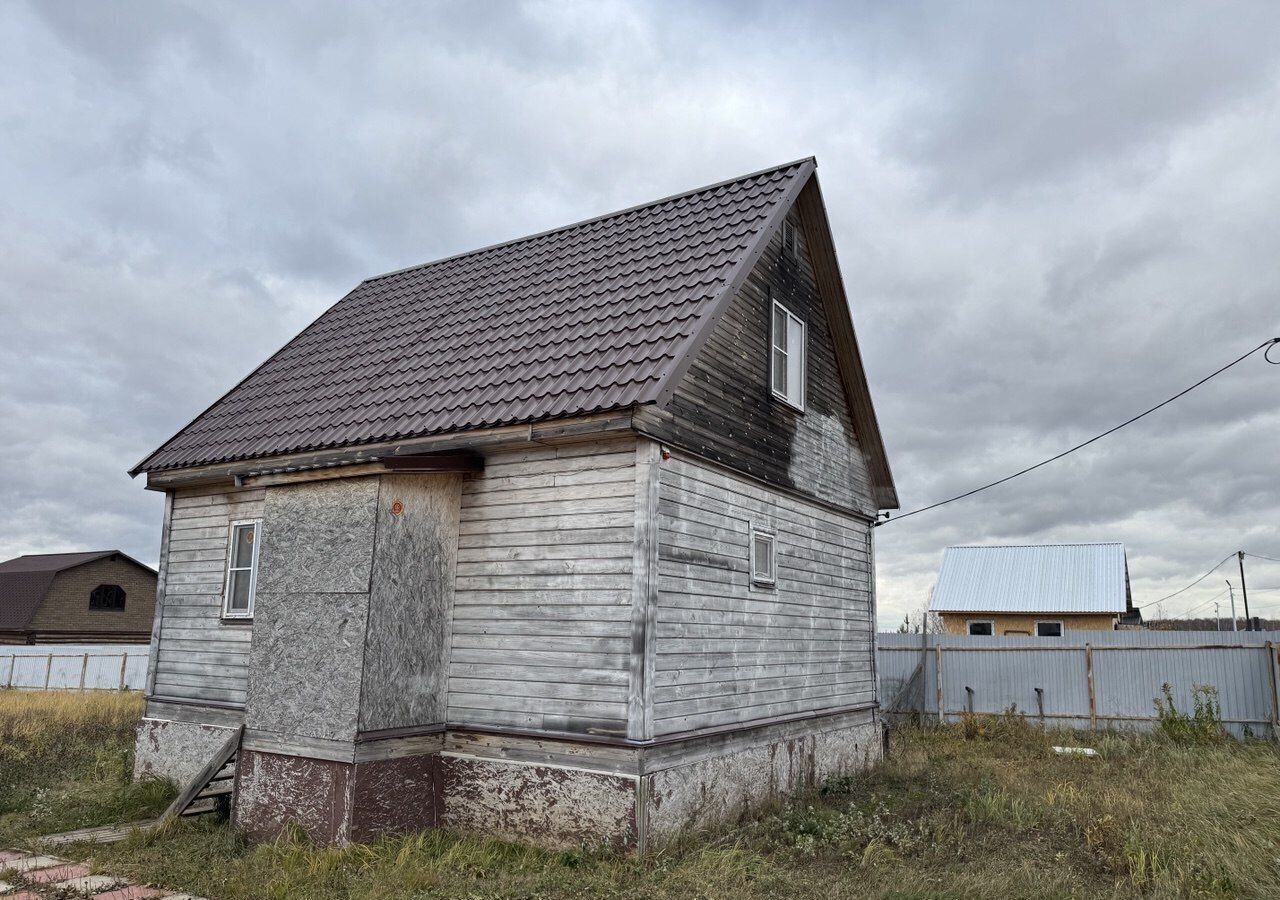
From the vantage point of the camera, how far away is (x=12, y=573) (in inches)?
1644


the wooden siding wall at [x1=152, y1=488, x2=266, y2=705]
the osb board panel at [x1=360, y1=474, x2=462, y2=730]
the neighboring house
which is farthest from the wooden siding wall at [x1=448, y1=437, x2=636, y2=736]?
the neighboring house

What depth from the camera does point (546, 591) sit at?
897 cm

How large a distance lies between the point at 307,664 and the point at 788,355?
7014mm

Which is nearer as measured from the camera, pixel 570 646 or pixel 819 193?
pixel 570 646

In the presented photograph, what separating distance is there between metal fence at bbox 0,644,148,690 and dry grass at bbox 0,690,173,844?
42.3 feet

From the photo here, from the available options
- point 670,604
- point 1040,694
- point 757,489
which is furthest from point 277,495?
point 1040,694

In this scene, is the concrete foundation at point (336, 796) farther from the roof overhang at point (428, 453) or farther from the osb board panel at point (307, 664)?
the roof overhang at point (428, 453)

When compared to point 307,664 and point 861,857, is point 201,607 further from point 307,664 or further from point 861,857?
point 861,857

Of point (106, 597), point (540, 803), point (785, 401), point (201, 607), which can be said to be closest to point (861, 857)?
point (540, 803)

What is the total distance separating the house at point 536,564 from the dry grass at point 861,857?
426mm

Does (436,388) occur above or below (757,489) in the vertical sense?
above

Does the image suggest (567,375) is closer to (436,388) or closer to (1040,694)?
(436,388)

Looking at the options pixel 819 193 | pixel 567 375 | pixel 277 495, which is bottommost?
pixel 277 495

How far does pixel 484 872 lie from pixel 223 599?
5.61 m
